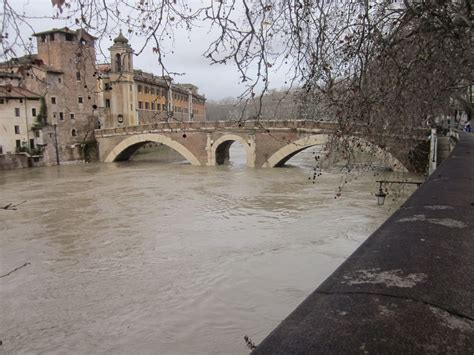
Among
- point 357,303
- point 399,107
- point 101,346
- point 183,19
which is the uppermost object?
point 183,19

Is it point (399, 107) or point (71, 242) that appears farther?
point (71, 242)

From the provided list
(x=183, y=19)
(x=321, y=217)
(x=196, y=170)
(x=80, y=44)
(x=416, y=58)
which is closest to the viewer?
(x=80, y=44)

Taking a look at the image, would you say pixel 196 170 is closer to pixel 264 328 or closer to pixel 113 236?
pixel 113 236

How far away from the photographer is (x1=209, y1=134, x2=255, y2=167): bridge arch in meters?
27.9

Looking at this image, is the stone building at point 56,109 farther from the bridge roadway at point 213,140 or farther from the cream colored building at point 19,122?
the bridge roadway at point 213,140

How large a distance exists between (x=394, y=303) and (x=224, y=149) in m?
30.1

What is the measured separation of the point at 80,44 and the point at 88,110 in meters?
35.9

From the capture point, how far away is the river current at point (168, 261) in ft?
22.2

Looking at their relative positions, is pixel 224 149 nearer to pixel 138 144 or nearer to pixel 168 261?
pixel 138 144

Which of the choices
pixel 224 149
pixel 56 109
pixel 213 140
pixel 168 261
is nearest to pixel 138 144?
pixel 56 109

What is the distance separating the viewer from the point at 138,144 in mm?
34531

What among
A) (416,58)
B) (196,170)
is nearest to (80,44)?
(416,58)

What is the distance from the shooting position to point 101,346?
6418 mm

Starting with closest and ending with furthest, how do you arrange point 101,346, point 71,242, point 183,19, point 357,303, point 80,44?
point 357,303 < point 80,44 < point 183,19 < point 101,346 < point 71,242
